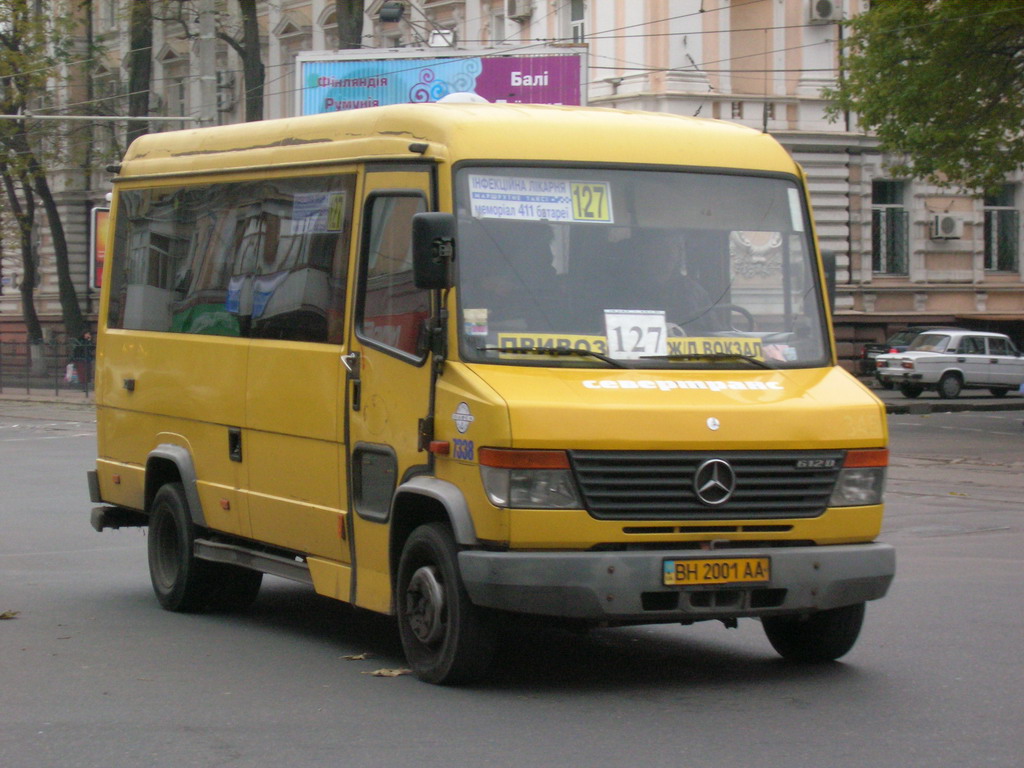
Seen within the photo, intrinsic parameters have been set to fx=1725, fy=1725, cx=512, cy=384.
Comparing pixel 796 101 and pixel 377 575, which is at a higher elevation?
pixel 796 101

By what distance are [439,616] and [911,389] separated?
31866 millimetres

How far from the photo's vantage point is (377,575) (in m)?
7.94

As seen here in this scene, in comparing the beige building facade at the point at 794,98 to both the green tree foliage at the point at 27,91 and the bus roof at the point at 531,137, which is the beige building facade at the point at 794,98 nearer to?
the green tree foliage at the point at 27,91

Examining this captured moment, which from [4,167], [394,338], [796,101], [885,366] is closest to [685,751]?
[394,338]

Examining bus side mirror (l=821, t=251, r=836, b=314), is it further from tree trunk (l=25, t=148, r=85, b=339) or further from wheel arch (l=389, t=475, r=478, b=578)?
tree trunk (l=25, t=148, r=85, b=339)

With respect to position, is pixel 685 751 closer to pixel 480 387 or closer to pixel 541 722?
pixel 541 722

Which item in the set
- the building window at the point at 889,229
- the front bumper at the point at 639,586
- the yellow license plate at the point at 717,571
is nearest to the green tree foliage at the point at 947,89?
the building window at the point at 889,229

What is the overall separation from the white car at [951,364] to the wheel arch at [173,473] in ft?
94.5

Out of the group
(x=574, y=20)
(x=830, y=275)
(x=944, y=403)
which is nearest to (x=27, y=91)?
(x=574, y=20)

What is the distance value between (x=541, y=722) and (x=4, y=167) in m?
44.6

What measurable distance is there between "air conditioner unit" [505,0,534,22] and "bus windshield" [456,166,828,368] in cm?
3377

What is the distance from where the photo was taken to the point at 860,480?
7473 mm

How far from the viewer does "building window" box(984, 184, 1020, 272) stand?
44.5m

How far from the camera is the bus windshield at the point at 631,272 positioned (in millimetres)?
7438
